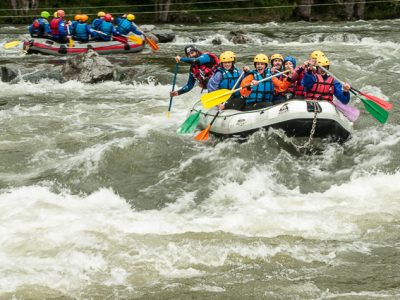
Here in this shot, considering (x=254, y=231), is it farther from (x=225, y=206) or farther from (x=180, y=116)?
(x=180, y=116)

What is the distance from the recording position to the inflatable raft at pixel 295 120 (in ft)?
30.3

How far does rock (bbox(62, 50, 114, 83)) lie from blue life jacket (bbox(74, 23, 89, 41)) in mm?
3418

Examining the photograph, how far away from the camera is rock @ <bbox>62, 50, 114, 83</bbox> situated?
15.5 meters

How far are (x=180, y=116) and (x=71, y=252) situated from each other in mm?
6029

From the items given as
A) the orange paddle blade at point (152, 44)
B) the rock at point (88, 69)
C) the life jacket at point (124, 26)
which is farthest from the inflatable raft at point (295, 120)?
the life jacket at point (124, 26)

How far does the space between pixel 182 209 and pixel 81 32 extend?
41.7 ft

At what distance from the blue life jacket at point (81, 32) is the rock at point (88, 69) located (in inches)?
135

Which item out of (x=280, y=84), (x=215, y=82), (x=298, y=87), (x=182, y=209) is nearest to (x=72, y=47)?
(x=215, y=82)

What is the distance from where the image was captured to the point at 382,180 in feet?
27.7

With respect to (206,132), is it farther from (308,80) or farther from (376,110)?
(376,110)

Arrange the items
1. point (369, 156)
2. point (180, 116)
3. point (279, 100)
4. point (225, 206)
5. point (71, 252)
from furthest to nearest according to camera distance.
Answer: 1. point (180, 116)
2. point (279, 100)
3. point (369, 156)
4. point (225, 206)
5. point (71, 252)

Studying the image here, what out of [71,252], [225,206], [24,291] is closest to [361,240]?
[225,206]

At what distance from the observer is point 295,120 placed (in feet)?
30.3

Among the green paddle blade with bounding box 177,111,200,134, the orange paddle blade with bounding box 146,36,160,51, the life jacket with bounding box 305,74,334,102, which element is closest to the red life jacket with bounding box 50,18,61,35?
the orange paddle blade with bounding box 146,36,160,51
